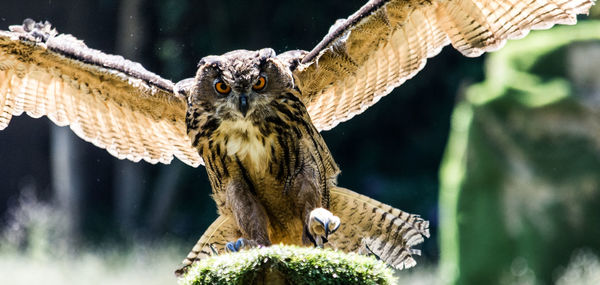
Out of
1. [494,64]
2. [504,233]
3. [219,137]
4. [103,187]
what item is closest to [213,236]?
[219,137]

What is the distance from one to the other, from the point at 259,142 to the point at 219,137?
0.71 feet

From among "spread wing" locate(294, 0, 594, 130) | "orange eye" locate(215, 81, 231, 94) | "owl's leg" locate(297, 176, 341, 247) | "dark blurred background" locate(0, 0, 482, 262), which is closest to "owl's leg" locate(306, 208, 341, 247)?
"owl's leg" locate(297, 176, 341, 247)

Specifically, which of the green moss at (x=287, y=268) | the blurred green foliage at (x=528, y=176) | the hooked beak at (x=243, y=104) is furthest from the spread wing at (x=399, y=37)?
the blurred green foliage at (x=528, y=176)

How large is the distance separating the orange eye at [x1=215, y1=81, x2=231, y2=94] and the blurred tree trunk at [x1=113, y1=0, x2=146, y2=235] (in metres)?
9.90

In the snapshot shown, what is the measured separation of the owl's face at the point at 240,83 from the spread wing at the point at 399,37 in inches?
14.6

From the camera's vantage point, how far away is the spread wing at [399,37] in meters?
4.20

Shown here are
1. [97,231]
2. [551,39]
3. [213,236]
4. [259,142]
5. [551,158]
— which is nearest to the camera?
[259,142]

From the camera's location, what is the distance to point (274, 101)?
4.15 m

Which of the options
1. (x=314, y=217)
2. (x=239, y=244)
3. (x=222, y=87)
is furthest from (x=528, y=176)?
(x=239, y=244)

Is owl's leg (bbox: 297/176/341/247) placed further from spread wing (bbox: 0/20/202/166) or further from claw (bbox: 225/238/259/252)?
spread wing (bbox: 0/20/202/166)

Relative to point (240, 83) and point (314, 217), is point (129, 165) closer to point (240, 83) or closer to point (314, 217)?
point (240, 83)

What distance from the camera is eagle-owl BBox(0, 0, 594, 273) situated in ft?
13.5

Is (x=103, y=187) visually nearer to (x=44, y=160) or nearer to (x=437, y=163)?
(x=44, y=160)

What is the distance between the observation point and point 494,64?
9.75m
